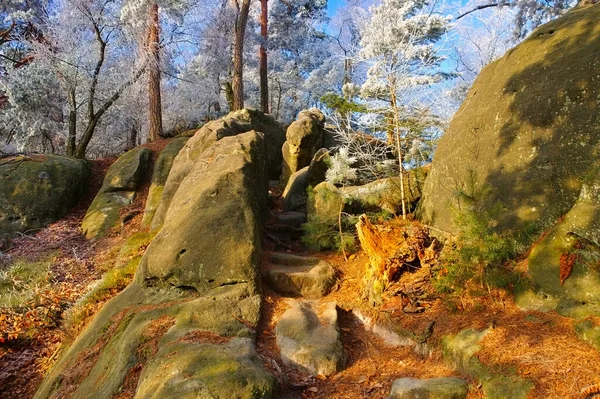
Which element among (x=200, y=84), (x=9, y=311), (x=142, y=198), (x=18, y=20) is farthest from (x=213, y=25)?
(x=9, y=311)

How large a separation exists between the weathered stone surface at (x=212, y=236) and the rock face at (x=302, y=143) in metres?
5.12

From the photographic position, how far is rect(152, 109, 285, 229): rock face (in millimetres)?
10070

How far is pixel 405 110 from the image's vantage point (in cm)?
771

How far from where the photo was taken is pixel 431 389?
363 centimetres

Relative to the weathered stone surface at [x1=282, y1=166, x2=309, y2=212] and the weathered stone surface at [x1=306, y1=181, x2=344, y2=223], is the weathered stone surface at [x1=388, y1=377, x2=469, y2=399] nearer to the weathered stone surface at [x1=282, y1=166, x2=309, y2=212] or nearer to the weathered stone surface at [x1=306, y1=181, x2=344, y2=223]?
the weathered stone surface at [x1=306, y1=181, x2=344, y2=223]

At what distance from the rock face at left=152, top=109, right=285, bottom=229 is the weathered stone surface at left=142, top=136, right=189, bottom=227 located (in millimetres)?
1144

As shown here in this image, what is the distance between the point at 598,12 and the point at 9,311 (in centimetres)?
1097

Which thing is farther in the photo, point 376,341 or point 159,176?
point 159,176

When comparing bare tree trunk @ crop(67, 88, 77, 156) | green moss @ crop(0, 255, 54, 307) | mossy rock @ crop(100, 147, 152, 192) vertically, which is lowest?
green moss @ crop(0, 255, 54, 307)

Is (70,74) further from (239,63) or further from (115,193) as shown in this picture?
(239,63)

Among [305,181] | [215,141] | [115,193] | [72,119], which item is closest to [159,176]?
[115,193]

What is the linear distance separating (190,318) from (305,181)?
600 cm

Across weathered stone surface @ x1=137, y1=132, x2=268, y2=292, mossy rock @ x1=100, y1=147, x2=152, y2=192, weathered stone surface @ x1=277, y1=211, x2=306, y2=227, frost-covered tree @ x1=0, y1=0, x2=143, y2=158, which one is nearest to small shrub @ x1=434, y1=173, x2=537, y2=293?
weathered stone surface @ x1=137, y1=132, x2=268, y2=292

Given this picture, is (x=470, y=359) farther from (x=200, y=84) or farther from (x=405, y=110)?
(x=200, y=84)
